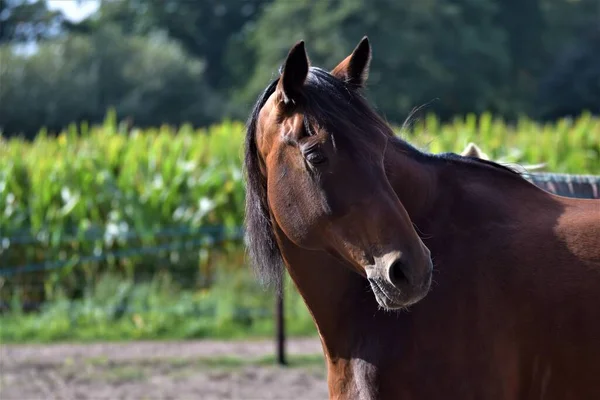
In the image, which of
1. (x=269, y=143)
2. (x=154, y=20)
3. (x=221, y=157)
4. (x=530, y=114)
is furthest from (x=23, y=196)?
(x=154, y=20)

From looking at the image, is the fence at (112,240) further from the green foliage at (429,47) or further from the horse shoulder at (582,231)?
the green foliage at (429,47)

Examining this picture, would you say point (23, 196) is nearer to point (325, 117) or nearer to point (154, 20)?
point (325, 117)

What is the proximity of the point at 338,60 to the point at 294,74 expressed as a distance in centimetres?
3205

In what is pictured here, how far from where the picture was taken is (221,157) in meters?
10.7

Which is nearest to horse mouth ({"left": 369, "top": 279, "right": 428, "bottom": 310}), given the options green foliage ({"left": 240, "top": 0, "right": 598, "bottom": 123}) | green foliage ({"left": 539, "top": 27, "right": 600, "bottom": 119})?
green foliage ({"left": 240, "top": 0, "right": 598, "bottom": 123})

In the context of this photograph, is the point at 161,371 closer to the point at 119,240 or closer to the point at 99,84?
the point at 119,240

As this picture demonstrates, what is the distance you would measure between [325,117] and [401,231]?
42cm

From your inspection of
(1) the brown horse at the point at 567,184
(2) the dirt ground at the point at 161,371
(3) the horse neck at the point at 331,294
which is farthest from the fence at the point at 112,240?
(3) the horse neck at the point at 331,294

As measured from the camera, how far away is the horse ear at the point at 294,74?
8.08ft

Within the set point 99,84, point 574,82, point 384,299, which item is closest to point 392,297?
point 384,299

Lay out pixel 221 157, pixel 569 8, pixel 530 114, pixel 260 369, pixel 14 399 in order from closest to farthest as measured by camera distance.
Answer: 1. pixel 14 399
2. pixel 260 369
3. pixel 221 157
4. pixel 530 114
5. pixel 569 8

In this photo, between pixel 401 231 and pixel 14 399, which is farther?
pixel 14 399

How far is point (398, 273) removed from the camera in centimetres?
228

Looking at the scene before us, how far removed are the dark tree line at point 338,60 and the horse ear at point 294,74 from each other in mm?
30090
